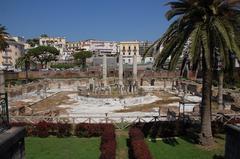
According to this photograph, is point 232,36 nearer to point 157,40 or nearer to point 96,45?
point 157,40

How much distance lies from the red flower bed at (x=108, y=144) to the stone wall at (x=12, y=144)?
156 inches

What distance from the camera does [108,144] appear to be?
1445 centimetres

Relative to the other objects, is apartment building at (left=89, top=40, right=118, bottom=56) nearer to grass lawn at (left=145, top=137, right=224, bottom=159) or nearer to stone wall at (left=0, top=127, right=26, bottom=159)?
grass lawn at (left=145, top=137, right=224, bottom=159)

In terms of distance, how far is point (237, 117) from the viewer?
19.6 metres

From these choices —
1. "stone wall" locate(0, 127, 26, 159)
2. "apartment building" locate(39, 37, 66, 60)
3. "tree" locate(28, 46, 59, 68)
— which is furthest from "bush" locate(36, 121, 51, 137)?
"apartment building" locate(39, 37, 66, 60)

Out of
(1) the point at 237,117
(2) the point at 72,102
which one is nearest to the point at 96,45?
(2) the point at 72,102

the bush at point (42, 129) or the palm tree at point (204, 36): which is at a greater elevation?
the palm tree at point (204, 36)

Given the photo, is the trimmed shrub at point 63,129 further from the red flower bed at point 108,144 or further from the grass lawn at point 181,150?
the grass lawn at point 181,150

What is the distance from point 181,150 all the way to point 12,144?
9.36 m

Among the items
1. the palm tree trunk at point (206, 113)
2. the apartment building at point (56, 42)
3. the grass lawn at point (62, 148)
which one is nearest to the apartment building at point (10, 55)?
the apartment building at point (56, 42)

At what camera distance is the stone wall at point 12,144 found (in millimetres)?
7781

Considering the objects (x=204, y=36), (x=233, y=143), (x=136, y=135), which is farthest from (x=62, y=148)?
(x=204, y=36)

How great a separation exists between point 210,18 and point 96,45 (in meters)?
174

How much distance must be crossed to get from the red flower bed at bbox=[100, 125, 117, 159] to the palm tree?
14.7 feet
